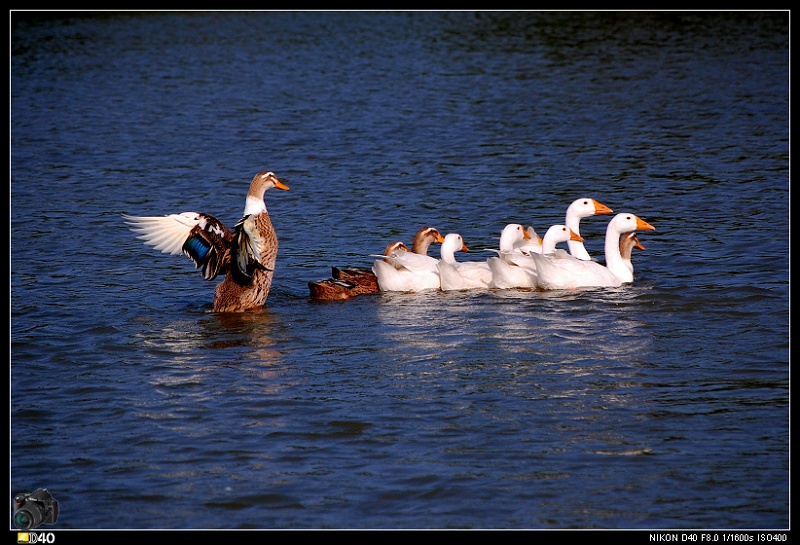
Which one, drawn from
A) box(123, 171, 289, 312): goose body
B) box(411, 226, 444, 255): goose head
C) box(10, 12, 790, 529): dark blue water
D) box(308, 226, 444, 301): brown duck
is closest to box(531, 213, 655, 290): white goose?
box(10, 12, 790, 529): dark blue water

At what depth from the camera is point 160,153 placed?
68.4ft

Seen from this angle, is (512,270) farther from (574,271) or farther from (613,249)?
(613,249)

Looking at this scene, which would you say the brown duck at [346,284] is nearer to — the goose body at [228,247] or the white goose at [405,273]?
the white goose at [405,273]

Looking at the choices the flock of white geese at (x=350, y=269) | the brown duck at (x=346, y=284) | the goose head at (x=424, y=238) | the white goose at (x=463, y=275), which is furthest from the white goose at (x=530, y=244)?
the brown duck at (x=346, y=284)

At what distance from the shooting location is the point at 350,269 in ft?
39.8

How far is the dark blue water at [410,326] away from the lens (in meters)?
7.30

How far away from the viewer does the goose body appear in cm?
1148

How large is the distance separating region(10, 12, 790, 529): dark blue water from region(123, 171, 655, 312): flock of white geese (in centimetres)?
22

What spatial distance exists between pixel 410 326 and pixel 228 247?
207 centimetres

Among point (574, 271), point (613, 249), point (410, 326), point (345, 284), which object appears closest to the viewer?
point (410, 326)

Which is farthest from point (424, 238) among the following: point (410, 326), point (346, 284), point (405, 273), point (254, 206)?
point (410, 326)

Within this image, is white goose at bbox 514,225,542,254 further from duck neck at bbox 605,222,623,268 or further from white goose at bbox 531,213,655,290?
duck neck at bbox 605,222,623,268
